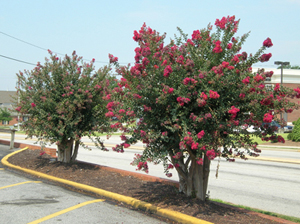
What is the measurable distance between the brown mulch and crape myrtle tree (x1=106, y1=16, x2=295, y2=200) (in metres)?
0.40

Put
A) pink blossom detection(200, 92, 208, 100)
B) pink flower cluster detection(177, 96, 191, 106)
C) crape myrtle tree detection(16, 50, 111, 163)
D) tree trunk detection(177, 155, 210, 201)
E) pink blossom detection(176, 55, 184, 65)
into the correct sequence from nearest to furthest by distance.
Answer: pink blossom detection(200, 92, 208, 100) → pink flower cluster detection(177, 96, 191, 106) → pink blossom detection(176, 55, 184, 65) → tree trunk detection(177, 155, 210, 201) → crape myrtle tree detection(16, 50, 111, 163)

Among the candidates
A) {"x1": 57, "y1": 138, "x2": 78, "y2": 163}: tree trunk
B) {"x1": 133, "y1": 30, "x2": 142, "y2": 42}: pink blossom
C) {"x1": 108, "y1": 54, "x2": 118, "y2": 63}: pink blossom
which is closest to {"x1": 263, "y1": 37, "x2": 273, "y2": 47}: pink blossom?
{"x1": 133, "y1": 30, "x2": 142, "y2": 42}: pink blossom

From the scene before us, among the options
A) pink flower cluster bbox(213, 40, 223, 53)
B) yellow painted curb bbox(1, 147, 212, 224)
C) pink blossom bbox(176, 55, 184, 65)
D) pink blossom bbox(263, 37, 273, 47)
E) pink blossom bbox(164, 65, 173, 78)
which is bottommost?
yellow painted curb bbox(1, 147, 212, 224)

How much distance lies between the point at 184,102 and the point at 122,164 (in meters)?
8.19

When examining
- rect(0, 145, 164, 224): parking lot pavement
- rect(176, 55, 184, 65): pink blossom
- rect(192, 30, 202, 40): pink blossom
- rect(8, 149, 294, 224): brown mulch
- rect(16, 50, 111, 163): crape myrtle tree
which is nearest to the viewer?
rect(176, 55, 184, 65): pink blossom

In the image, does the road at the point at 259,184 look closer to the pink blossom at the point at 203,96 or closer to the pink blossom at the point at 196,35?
the pink blossom at the point at 203,96

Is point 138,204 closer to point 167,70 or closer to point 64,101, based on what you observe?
point 167,70

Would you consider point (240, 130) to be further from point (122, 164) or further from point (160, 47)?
point (122, 164)

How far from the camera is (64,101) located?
8.84 metres

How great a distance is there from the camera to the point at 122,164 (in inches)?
497

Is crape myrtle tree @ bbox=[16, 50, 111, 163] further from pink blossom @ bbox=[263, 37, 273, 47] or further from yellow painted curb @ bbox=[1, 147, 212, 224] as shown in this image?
pink blossom @ bbox=[263, 37, 273, 47]

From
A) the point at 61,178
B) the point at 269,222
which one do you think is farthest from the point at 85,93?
the point at 269,222

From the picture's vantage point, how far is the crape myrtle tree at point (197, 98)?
15.8ft

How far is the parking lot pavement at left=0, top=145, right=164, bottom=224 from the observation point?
5328 mm
